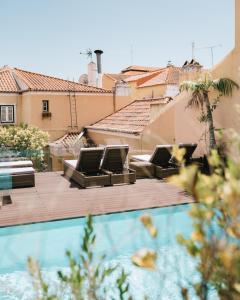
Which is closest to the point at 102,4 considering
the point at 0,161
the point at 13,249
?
the point at 0,161

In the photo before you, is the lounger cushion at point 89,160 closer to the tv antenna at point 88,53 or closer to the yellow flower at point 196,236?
the yellow flower at point 196,236

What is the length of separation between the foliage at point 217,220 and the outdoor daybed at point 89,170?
33.4 feet

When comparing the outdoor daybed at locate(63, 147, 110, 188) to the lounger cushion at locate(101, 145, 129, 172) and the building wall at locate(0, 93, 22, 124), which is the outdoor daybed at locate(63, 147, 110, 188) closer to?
the lounger cushion at locate(101, 145, 129, 172)

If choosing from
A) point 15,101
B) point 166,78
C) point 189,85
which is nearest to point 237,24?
point 189,85

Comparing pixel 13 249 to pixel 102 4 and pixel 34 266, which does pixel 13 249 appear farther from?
pixel 102 4

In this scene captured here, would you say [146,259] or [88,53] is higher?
[88,53]

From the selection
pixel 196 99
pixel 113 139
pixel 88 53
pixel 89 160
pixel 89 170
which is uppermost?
pixel 88 53

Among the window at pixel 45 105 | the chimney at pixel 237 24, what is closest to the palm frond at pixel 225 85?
the chimney at pixel 237 24

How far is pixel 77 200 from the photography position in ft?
34.1

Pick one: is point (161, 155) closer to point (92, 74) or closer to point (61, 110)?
point (61, 110)

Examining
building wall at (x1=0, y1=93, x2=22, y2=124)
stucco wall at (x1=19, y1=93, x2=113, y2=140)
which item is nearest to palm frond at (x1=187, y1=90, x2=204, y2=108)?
stucco wall at (x1=19, y1=93, x2=113, y2=140)

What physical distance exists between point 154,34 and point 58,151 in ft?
48.3

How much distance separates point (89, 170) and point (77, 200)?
8.25 ft

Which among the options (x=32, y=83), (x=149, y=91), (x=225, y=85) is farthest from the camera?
(x=149, y=91)
